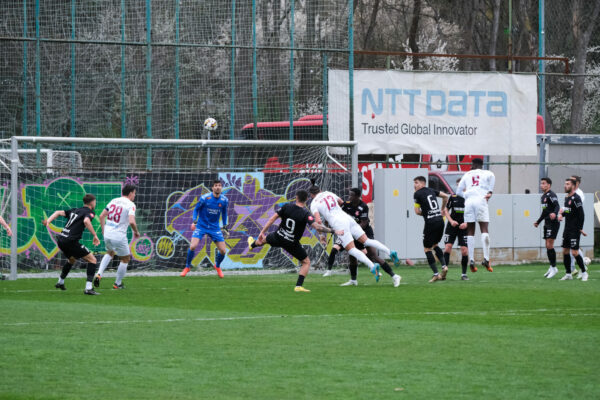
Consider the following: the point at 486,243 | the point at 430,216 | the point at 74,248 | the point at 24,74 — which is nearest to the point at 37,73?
the point at 24,74

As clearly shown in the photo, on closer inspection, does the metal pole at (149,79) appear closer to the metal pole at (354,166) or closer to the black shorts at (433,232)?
the metal pole at (354,166)

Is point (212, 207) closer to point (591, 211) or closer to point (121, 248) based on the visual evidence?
point (121, 248)

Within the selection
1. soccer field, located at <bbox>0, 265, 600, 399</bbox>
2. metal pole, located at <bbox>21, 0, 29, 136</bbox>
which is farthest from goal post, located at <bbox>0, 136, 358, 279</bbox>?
soccer field, located at <bbox>0, 265, 600, 399</bbox>

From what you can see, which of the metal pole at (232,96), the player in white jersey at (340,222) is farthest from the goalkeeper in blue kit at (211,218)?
the player in white jersey at (340,222)

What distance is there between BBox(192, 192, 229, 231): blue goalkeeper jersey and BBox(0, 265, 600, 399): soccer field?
5285mm

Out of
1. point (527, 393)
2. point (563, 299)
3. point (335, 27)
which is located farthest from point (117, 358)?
point (335, 27)

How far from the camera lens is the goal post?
21.8 metres

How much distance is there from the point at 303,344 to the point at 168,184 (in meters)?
14.1

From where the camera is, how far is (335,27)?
84.1ft

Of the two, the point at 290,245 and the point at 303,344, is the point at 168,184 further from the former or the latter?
the point at 303,344

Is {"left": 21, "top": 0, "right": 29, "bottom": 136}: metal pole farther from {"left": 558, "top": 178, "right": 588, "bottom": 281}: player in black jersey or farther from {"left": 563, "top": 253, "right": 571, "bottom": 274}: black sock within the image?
{"left": 563, "top": 253, "right": 571, "bottom": 274}: black sock

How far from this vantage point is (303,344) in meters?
9.51

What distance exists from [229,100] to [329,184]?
12.7 ft

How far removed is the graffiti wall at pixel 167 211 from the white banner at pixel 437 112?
1879mm
